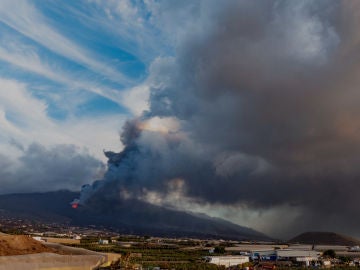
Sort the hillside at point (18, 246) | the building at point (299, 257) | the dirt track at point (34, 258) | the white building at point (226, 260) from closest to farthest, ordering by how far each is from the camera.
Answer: the dirt track at point (34, 258) < the hillside at point (18, 246) < the white building at point (226, 260) < the building at point (299, 257)

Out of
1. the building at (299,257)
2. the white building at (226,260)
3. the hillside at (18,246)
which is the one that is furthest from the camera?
the building at (299,257)

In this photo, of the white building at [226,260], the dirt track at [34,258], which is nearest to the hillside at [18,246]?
the dirt track at [34,258]

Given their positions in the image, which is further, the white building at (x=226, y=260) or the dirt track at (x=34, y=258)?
the white building at (x=226, y=260)

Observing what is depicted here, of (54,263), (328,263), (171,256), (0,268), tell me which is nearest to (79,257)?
(54,263)

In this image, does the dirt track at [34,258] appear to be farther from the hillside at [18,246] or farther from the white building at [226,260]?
the white building at [226,260]

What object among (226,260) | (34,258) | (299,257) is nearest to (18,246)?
(34,258)

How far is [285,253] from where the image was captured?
11744 centimetres

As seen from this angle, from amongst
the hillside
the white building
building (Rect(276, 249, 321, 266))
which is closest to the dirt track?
the hillside

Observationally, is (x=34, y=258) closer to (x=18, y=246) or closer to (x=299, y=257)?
(x=18, y=246)

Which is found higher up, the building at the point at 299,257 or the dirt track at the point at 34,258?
the building at the point at 299,257

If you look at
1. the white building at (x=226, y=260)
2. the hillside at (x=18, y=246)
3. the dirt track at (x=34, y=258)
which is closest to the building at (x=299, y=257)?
the white building at (x=226, y=260)

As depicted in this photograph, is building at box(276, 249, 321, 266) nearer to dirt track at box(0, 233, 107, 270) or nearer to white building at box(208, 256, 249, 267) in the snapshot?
white building at box(208, 256, 249, 267)

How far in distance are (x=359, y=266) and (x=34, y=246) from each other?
224ft

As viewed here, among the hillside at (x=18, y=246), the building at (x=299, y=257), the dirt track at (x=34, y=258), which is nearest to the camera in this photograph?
the dirt track at (x=34, y=258)
